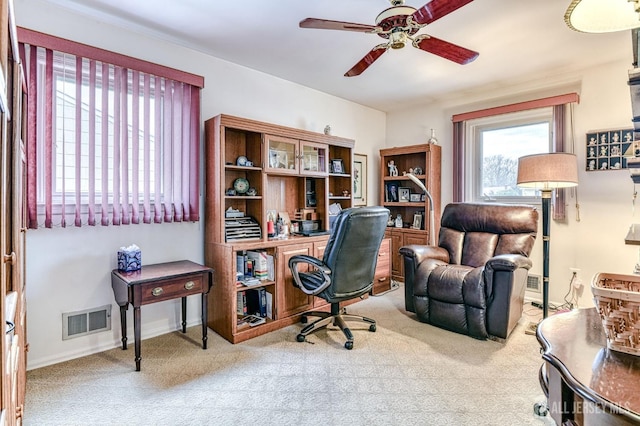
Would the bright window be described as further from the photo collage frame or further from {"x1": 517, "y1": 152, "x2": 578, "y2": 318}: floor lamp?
{"x1": 517, "y1": 152, "x2": 578, "y2": 318}: floor lamp

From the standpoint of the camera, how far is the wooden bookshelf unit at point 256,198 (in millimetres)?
2732

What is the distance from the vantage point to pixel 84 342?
7.91 ft

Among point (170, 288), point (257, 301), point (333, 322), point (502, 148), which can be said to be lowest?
point (333, 322)

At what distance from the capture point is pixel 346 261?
2523mm

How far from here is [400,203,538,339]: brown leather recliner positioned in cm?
257

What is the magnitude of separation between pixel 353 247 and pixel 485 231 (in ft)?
5.04

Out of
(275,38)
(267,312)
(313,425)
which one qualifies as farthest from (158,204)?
(313,425)

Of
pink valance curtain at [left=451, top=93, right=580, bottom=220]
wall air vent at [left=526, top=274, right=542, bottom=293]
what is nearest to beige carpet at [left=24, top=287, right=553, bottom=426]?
wall air vent at [left=526, top=274, right=542, bottom=293]

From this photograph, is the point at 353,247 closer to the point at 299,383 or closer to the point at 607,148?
the point at 299,383

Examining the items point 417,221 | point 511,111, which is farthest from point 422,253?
point 511,111

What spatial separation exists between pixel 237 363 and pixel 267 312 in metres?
0.70

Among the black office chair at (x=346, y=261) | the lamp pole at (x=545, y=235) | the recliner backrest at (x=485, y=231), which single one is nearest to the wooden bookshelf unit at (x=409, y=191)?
the recliner backrest at (x=485, y=231)

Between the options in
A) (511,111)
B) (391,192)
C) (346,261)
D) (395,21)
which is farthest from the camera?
(391,192)

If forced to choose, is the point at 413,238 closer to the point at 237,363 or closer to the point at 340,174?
the point at 340,174
